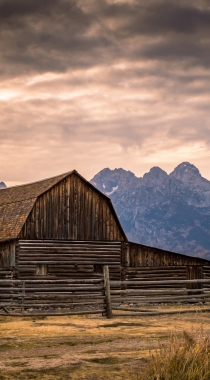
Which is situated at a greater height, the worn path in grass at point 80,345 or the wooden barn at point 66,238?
the wooden barn at point 66,238

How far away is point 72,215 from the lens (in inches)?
1121

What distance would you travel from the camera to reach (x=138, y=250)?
30406 millimetres

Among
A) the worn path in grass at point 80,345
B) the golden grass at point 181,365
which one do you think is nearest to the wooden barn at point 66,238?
the worn path in grass at point 80,345

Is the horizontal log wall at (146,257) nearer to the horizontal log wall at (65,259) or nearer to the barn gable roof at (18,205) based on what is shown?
the horizontal log wall at (65,259)

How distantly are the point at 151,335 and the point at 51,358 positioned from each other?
3522mm

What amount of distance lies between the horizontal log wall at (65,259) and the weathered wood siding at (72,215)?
1.21ft

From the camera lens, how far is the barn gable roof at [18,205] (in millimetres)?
26897

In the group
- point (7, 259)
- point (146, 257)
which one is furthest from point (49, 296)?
point (146, 257)

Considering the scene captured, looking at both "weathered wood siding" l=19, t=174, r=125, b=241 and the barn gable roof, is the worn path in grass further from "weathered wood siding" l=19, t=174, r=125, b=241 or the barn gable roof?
"weathered wood siding" l=19, t=174, r=125, b=241

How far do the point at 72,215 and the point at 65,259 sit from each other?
2.21 metres

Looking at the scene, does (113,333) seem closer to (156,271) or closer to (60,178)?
(60,178)

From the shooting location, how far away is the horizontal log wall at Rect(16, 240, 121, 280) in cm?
2691

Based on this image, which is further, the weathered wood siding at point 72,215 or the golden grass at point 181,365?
the weathered wood siding at point 72,215

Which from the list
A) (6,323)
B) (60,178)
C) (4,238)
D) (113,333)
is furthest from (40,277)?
(113,333)
